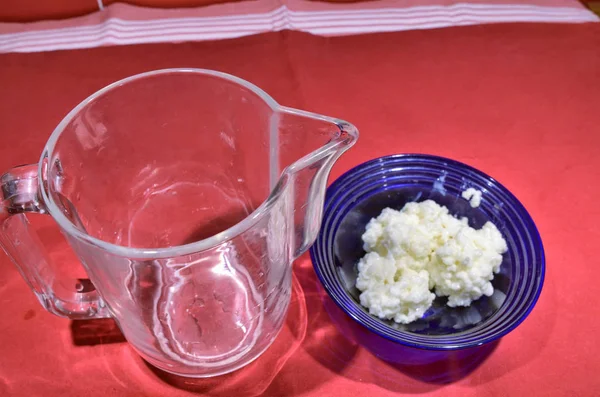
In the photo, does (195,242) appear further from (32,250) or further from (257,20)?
(257,20)

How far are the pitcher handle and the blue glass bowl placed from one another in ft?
0.70

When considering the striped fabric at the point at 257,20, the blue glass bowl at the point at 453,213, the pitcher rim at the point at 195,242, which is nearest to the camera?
the pitcher rim at the point at 195,242

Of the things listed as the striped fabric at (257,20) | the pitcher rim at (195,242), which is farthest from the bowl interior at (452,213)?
the striped fabric at (257,20)

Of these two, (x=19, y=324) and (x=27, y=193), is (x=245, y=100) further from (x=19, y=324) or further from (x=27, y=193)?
(x=19, y=324)

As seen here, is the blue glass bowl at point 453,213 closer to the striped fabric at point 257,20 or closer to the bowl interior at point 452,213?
the bowl interior at point 452,213

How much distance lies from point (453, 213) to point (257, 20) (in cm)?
52

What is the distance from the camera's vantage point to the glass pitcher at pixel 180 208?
1.35 feet

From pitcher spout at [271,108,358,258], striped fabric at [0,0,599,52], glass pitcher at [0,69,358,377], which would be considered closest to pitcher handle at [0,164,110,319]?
glass pitcher at [0,69,358,377]

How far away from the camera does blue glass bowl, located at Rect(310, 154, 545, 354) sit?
1.56 feet

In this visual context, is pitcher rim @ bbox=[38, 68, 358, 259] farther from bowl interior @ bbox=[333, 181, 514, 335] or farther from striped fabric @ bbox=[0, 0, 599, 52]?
striped fabric @ bbox=[0, 0, 599, 52]

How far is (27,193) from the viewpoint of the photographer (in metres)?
0.41

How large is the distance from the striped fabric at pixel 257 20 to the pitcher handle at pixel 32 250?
503mm

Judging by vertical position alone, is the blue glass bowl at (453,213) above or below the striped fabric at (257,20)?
below

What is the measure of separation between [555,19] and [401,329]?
0.70 m
